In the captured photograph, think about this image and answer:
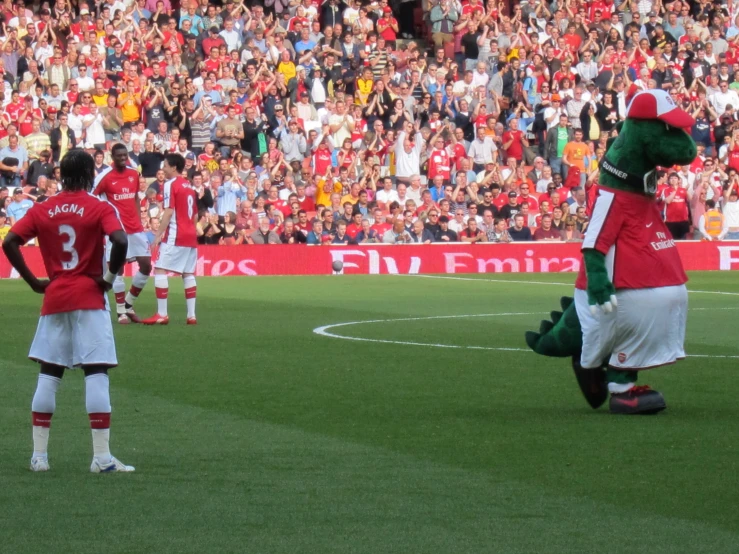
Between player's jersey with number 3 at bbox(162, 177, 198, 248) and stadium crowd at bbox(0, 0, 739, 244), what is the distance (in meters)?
9.01

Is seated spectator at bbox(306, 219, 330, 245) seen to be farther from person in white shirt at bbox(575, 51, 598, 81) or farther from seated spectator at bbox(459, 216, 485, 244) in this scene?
person in white shirt at bbox(575, 51, 598, 81)

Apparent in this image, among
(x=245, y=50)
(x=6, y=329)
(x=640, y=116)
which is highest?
(x=245, y=50)

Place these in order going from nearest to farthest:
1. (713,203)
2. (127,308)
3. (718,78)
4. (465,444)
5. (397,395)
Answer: (465,444) < (397,395) < (127,308) < (713,203) < (718,78)

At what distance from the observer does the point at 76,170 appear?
7.07 m

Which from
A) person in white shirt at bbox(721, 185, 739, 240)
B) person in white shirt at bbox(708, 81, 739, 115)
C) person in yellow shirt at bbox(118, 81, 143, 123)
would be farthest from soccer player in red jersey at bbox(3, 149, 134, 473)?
person in white shirt at bbox(708, 81, 739, 115)

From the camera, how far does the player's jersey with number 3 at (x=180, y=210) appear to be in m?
16.1

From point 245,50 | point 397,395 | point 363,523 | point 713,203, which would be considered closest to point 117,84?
point 245,50

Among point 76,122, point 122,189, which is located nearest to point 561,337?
point 122,189

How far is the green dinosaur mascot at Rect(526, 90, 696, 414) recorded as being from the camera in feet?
29.6

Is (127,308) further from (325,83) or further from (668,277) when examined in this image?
(325,83)

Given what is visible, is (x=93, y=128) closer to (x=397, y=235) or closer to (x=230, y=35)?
(x=230, y=35)

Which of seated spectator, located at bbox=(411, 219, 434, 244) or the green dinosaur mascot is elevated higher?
the green dinosaur mascot

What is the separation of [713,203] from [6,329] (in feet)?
60.7

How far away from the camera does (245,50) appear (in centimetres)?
3017
